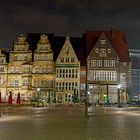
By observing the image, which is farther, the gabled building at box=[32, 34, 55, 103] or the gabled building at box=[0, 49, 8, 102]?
the gabled building at box=[0, 49, 8, 102]

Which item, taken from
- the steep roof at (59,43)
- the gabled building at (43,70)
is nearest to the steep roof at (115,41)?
the steep roof at (59,43)

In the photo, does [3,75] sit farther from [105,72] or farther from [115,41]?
[115,41]

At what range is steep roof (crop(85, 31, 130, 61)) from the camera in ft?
275

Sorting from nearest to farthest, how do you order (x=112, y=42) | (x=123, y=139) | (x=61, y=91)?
(x=123, y=139), (x=61, y=91), (x=112, y=42)

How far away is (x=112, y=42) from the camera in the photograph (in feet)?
280

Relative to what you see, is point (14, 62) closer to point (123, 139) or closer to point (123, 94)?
point (123, 94)

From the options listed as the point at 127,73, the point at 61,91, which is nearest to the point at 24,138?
the point at 61,91

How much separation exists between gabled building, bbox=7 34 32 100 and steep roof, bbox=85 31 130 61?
1483 centimetres

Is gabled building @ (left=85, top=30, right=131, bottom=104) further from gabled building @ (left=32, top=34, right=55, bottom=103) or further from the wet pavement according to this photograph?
the wet pavement

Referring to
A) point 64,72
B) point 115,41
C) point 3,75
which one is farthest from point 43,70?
point 115,41

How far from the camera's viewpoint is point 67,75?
261ft

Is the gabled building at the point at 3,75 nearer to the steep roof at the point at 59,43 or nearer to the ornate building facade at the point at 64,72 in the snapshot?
the ornate building facade at the point at 64,72

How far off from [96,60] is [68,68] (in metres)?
7.05

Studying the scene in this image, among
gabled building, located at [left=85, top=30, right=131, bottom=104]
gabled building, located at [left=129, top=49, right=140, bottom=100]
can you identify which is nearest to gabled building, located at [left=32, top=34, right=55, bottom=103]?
gabled building, located at [left=85, top=30, right=131, bottom=104]
